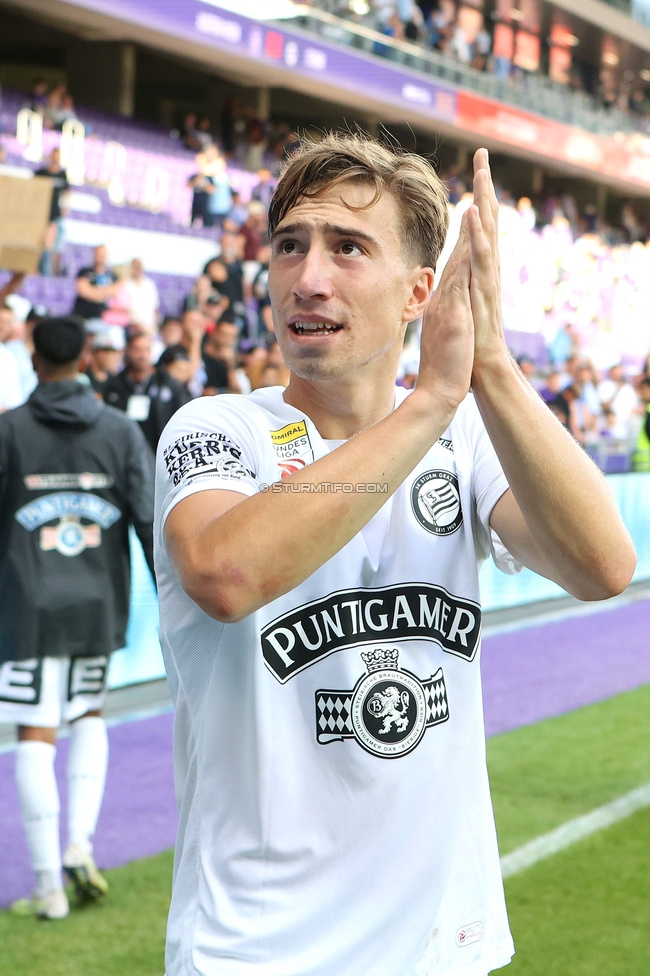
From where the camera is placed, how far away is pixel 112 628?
428cm

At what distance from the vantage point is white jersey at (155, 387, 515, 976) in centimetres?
167

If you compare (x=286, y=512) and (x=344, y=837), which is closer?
(x=286, y=512)

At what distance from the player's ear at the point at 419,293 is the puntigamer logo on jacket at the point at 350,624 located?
0.42 metres

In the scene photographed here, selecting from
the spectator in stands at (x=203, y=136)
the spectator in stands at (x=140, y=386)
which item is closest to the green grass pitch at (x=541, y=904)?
the spectator in stands at (x=140, y=386)

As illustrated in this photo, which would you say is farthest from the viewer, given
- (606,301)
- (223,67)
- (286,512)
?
(606,301)

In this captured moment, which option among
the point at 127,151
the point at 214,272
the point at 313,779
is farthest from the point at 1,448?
the point at 127,151

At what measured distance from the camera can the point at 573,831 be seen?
4.82 m

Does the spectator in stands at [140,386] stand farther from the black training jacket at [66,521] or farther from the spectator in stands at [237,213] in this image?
the spectator in stands at [237,213]

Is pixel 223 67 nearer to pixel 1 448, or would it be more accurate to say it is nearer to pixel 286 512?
pixel 1 448

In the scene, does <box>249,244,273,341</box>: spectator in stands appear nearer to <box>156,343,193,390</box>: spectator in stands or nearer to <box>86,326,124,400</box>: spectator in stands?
<box>86,326,124,400</box>: spectator in stands

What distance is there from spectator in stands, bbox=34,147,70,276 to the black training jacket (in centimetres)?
736

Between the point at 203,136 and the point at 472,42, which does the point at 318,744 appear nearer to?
the point at 203,136

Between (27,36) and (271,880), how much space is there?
75.3 ft

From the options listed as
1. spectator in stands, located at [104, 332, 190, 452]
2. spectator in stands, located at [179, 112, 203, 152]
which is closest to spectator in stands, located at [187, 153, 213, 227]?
spectator in stands, located at [179, 112, 203, 152]
